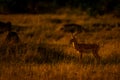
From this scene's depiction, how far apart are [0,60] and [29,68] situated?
148 cm

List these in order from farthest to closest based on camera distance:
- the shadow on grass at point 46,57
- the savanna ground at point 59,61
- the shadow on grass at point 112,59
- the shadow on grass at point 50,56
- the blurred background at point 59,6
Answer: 1. the blurred background at point 59,6
2. the shadow on grass at point 50,56
3. the shadow on grass at point 46,57
4. the shadow on grass at point 112,59
5. the savanna ground at point 59,61

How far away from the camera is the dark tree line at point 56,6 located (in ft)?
86.4

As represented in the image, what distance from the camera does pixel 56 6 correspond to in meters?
31.5

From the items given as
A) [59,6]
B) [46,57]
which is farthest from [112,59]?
[59,6]


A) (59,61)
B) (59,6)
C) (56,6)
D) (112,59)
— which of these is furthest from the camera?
(59,6)

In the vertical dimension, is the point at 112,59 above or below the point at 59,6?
below

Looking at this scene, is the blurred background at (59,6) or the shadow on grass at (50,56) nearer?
the shadow on grass at (50,56)

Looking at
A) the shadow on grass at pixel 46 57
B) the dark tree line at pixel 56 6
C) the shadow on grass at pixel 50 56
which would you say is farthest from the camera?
the dark tree line at pixel 56 6

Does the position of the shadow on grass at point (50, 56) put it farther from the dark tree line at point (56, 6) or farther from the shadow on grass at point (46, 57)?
the dark tree line at point (56, 6)

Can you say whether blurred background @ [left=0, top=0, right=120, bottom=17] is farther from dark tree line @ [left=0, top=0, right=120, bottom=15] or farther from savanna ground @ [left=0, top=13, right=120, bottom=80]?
savanna ground @ [left=0, top=13, right=120, bottom=80]

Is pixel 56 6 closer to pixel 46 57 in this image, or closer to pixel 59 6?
pixel 59 6

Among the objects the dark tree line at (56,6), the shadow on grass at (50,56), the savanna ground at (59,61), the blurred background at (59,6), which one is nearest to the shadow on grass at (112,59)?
the savanna ground at (59,61)

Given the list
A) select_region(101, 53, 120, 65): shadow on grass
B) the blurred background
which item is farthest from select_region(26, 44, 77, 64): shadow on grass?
the blurred background

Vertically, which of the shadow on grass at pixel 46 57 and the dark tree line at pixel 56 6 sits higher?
the dark tree line at pixel 56 6
